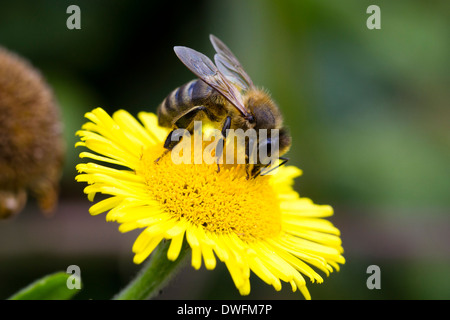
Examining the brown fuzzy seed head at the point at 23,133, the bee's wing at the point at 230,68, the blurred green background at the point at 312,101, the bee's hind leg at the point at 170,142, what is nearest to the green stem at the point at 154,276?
the bee's hind leg at the point at 170,142

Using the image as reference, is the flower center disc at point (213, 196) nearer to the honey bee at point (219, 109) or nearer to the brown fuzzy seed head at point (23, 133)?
the honey bee at point (219, 109)

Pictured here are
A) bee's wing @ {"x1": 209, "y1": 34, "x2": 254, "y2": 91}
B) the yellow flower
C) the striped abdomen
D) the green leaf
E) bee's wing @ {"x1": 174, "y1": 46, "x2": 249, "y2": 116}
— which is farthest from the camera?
bee's wing @ {"x1": 209, "y1": 34, "x2": 254, "y2": 91}

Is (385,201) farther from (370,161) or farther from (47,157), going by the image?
(47,157)

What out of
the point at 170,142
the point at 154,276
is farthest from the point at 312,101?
the point at 154,276

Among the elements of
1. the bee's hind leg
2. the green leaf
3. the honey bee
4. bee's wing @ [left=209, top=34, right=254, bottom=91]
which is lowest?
the green leaf

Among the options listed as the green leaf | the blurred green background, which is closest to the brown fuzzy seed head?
the green leaf

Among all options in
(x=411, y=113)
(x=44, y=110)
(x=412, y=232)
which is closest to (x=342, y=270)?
(x=412, y=232)

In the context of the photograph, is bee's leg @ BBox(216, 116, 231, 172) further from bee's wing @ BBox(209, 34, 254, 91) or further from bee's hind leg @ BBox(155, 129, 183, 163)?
bee's wing @ BBox(209, 34, 254, 91)
